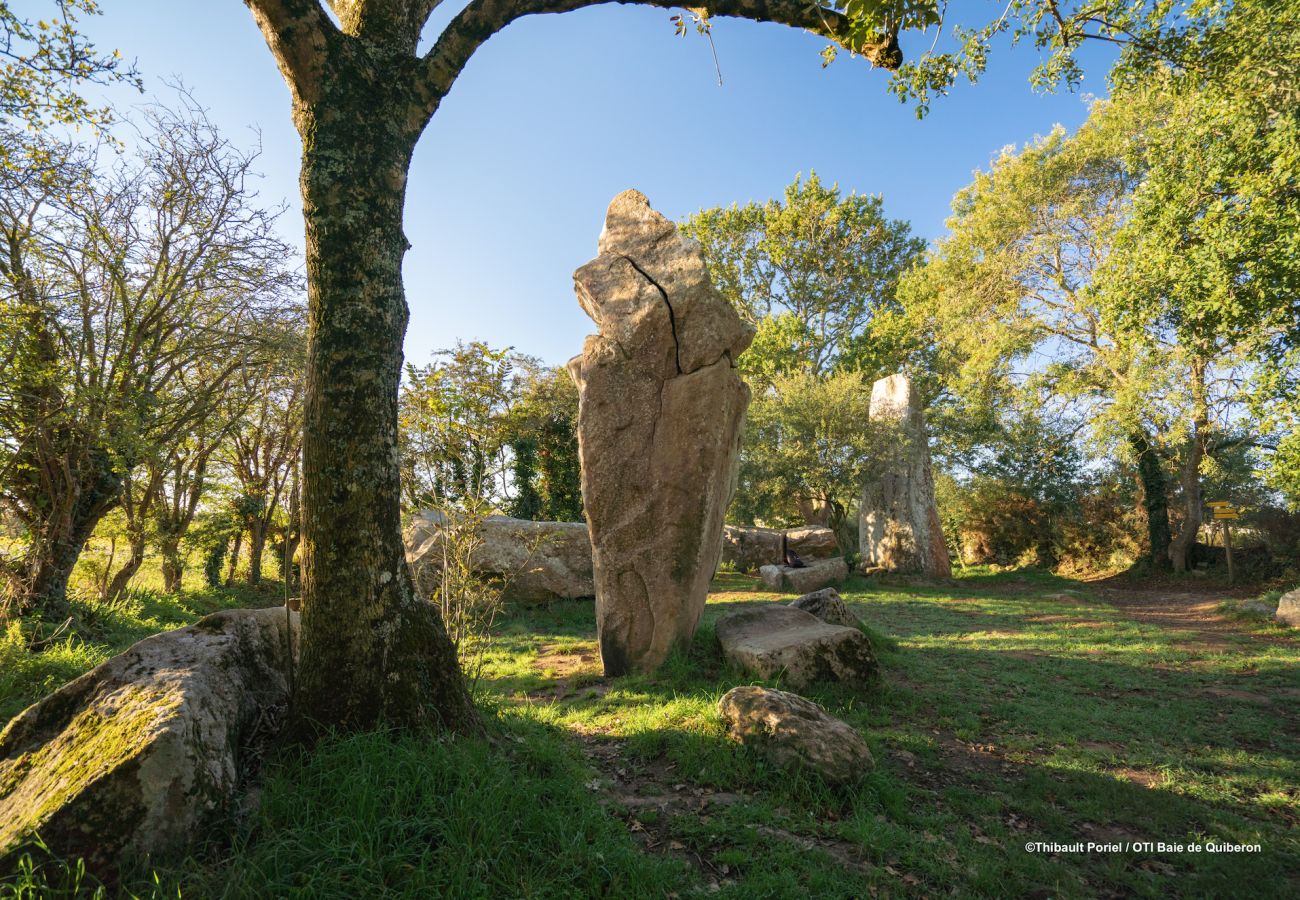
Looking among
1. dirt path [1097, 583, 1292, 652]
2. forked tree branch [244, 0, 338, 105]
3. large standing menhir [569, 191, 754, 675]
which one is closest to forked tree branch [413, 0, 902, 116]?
forked tree branch [244, 0, 338, 105]

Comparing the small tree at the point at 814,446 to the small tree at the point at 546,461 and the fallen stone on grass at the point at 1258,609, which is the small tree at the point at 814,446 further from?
the fallen stone on grass at the point at 1258,609

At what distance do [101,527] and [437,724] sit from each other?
422 inches

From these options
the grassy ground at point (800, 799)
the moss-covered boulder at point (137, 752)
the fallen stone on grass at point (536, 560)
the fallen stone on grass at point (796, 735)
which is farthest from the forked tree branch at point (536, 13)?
the fallen stone on grass at point (536, 560)

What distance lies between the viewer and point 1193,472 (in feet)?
52.6

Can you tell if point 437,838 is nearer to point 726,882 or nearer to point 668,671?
point 726,882

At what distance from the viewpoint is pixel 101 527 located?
33.9ft

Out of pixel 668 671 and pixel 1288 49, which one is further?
pixel 1288 49

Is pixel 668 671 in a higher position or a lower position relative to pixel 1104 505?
lower

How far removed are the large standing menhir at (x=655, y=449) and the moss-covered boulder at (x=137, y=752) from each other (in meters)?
3.93

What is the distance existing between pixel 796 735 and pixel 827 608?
4.27m

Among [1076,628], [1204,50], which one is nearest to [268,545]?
[1076,628]

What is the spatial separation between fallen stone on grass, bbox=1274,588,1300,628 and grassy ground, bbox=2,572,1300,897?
12.3 feet

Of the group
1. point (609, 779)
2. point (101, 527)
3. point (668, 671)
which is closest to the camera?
point (609, 779)

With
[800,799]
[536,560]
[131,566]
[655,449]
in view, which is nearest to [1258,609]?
[655,449]
